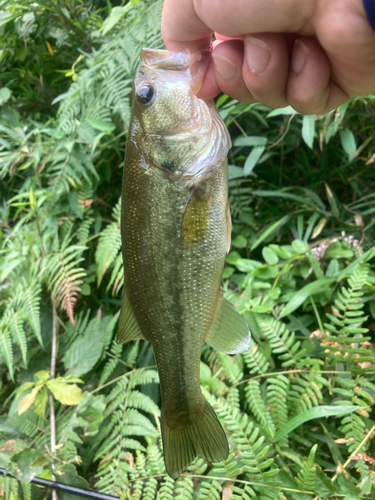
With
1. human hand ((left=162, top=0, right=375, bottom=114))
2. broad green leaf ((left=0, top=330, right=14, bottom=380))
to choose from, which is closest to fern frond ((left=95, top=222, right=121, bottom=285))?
broad green leaf ((left=0, top=330, right=14, bottom=380))

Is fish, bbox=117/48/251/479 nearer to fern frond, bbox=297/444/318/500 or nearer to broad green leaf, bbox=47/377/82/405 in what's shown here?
fern frond, bbox=297/444/318/500

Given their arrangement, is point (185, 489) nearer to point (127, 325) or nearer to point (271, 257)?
point (127, 325)

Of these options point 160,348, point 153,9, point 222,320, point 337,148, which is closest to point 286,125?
point 337,148

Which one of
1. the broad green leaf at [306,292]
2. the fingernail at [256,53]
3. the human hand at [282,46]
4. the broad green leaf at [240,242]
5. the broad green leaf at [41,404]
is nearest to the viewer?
the human hand at [282,46]

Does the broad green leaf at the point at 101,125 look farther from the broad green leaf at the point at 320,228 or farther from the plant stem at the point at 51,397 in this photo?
the broad green leaf at the point at 320,228

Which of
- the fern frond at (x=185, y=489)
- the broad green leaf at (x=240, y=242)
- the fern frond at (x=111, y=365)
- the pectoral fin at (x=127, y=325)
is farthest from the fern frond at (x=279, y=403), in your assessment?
the fern frond at (x=111, y=365)

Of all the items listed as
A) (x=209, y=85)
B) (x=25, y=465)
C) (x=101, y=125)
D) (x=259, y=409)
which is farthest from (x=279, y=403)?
(x=101, y=125)
